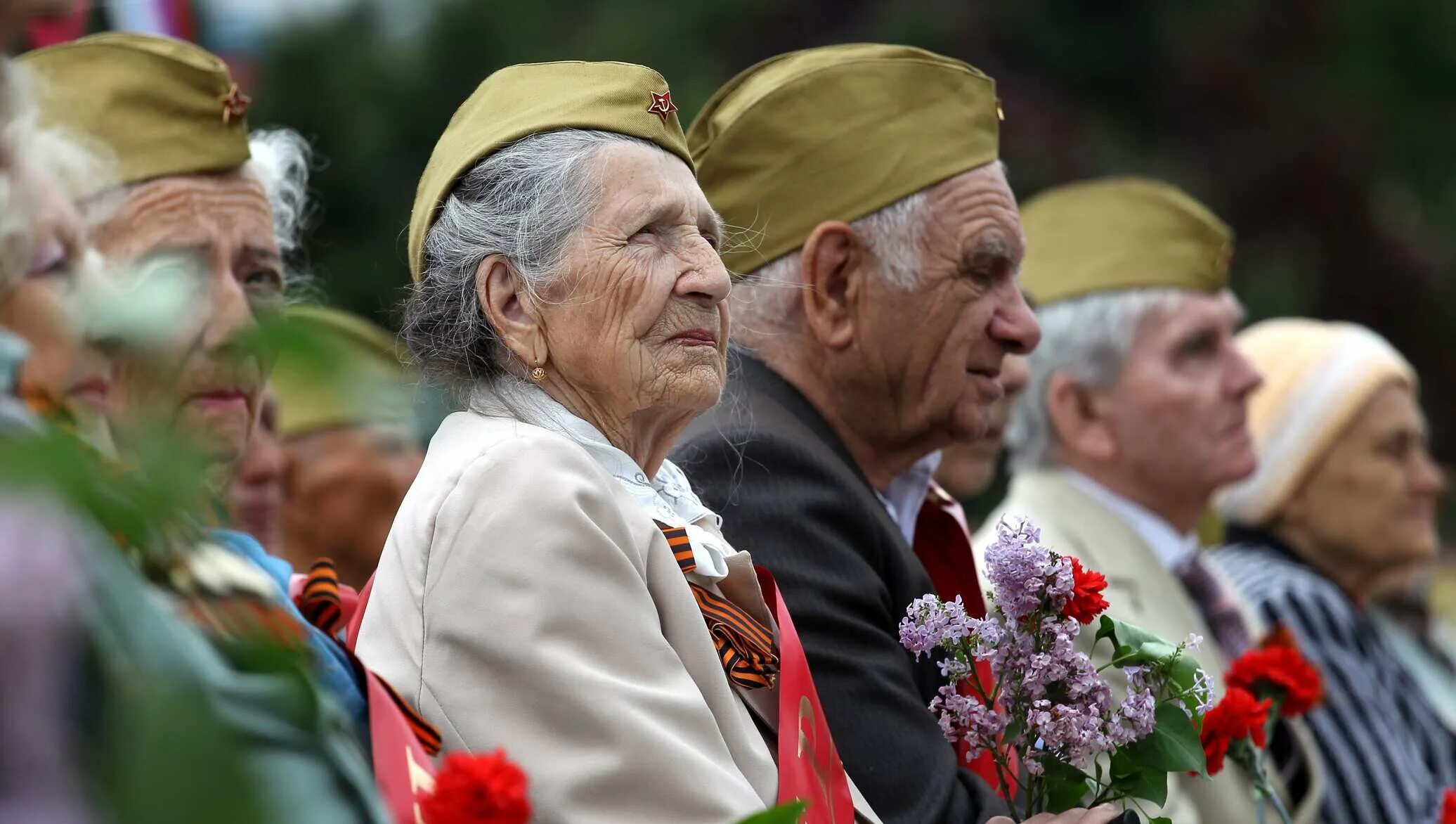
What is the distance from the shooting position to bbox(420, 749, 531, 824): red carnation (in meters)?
2.11

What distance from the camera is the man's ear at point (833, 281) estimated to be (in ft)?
13.0

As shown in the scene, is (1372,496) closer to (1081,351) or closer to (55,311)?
(1081,351)

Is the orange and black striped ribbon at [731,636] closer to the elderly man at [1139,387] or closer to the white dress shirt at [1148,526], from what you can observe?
the elderly man at [1139,387]

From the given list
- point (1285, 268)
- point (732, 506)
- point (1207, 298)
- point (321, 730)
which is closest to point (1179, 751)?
point (732, 506)

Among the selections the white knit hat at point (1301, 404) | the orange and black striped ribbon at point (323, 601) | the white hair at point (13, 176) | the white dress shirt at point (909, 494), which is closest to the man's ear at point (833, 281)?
the white dress shirt at point (909, 494)

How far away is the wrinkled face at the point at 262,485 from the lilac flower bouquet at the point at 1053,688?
192 centimetres

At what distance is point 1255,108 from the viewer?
17656mm

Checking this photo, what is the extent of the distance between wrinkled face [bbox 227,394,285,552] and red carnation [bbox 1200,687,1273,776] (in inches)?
84.8

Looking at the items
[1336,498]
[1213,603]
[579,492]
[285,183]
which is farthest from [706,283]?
[1336,498]

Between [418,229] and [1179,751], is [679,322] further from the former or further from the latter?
[1179,751]

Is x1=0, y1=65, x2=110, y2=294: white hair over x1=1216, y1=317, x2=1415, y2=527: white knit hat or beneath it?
over

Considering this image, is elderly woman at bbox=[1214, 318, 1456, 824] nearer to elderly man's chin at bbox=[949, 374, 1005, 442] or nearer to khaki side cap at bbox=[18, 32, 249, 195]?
elderly man's chin at bbox=[949, 374, 1005, 442]

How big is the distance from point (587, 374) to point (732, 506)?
0.53 m

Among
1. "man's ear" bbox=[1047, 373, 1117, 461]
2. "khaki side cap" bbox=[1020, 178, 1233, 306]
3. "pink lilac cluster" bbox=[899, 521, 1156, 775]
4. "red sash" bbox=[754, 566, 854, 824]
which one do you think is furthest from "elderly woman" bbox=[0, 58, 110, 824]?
"khaki side cap" bbox=[1020, 178, 1233, 306]
